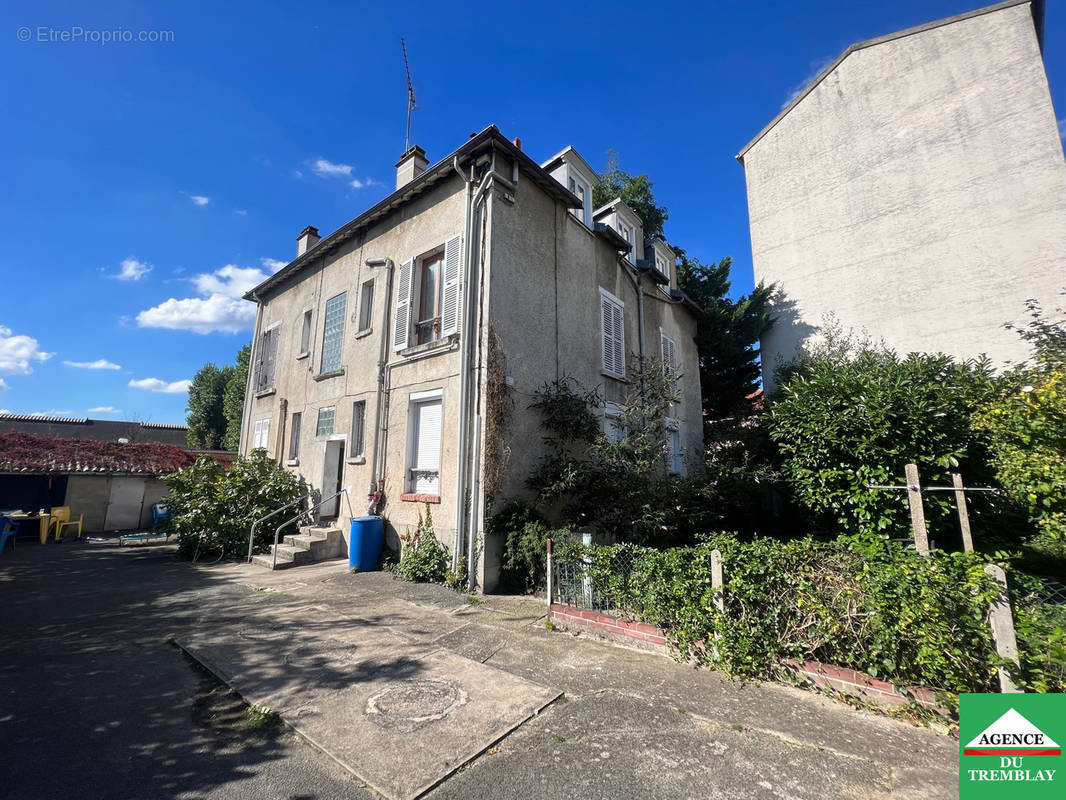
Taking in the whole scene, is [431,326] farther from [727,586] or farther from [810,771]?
[810,771]

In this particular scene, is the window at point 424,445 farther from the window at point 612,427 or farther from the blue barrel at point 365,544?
the window at point 612,427

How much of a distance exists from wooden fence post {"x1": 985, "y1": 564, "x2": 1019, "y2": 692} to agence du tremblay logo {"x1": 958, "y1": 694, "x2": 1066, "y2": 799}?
1.17 feet

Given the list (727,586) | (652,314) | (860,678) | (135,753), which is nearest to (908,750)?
(860,678)

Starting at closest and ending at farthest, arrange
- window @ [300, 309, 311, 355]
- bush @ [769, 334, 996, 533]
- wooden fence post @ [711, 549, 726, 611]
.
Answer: wooden fence post @ [711, 549, 726, 611]
bush @ [769, 334, 996, 533]
window @ [300, 309, 311, 355]

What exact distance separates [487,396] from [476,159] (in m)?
4.67

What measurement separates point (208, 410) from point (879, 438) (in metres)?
39.0

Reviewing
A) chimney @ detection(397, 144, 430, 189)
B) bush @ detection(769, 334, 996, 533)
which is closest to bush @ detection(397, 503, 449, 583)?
bush @ detection(769, 334, 996, 533)

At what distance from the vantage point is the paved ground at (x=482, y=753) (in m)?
2.72

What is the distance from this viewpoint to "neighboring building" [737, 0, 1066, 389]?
38.9 ft

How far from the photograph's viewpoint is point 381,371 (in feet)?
31.5

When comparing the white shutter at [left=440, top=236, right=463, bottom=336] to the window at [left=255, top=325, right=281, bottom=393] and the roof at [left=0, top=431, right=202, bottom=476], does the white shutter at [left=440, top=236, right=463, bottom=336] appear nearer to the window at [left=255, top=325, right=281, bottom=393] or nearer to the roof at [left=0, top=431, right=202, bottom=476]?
the window at [left=255, top=325, right=281, bottom=393]

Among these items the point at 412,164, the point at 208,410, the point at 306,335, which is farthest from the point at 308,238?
the point at 208,410

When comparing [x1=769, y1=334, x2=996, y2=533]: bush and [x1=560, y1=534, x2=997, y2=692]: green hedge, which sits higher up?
[x1=769, y1=334, x2=996, y2=533]: bush

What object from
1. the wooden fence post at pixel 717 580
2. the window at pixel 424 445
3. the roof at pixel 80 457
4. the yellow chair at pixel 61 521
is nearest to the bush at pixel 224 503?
the window at pixel 424 445
